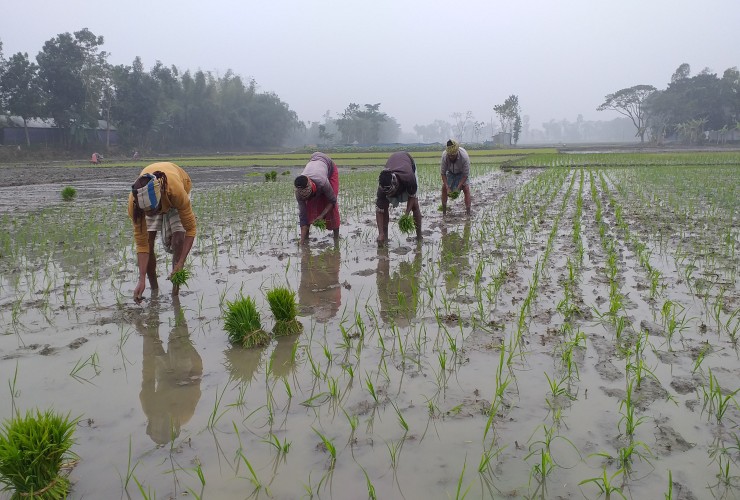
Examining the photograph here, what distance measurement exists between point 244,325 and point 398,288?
1.53 meters

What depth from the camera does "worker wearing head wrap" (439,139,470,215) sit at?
7.54m

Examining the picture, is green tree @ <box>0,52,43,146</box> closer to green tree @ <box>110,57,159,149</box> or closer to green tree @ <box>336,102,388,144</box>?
green tree @ <box>110,57,159,149</box>

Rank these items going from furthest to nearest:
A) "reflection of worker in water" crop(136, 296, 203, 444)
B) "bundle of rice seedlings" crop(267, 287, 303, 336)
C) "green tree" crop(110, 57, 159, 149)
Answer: "green tree" crop(110, 57, 159, 149), "bundle of rice seedlings" crop(267, 287, 303, 336), "reflection of worker in water" crop(136, 296, 203, 444)

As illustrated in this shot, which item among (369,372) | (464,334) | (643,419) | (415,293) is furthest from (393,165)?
(643,419)

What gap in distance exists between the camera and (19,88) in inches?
1330

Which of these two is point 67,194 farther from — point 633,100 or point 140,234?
point 633,100

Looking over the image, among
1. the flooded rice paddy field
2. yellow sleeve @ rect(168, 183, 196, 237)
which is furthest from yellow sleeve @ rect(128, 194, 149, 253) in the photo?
the flooded rice paddy field

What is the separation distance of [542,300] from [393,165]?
111 inches

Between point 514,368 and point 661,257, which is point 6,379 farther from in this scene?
point 661,257

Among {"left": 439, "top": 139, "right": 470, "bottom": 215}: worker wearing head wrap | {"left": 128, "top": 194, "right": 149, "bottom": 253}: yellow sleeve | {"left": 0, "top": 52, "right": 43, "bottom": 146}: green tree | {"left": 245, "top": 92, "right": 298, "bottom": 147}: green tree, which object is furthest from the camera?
{"left": 245, "top": 92, "right": 298, "bottom": 147}: green tree

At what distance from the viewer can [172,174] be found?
12.9 ft

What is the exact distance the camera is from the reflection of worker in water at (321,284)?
379 cm

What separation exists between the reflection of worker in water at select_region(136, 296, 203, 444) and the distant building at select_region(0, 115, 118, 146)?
39.3 meters

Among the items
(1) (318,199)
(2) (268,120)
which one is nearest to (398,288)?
(1) (318,199)
